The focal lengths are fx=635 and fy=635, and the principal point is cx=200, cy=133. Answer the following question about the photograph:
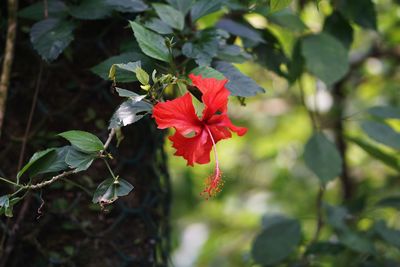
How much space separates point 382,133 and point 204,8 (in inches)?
18.9

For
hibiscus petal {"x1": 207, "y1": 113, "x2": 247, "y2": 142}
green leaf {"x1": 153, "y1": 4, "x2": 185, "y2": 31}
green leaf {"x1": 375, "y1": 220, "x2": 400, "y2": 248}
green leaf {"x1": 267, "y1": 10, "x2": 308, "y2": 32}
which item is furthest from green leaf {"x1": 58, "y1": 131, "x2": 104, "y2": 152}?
green leaf {"x1": 375, "y1": 220, "x2": 400, "y2": 248}

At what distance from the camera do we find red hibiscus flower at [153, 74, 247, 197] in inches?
25.0

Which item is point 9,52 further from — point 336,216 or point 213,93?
point 336,216

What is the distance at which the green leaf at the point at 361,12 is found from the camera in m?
1.16

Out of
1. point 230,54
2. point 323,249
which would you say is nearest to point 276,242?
point 323,249

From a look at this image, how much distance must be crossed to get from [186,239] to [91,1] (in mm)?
Result: 1581

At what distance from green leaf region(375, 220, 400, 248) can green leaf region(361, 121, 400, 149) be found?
0.76 feet

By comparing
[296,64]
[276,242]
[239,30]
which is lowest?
[276,242]

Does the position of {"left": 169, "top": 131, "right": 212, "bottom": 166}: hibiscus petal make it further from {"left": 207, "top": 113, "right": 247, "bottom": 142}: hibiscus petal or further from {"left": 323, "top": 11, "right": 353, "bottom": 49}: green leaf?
{"left": 323, "top": 11, "right": 353, "bottom": 49}: green leaf

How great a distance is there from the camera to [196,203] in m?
2.17

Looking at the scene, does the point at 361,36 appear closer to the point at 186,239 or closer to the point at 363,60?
the point at 363,60

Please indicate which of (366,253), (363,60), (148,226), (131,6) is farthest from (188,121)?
(363,60)

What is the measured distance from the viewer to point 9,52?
939 millimetres

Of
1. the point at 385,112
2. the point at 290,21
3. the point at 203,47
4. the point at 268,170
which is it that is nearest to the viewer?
the point at 203,47
